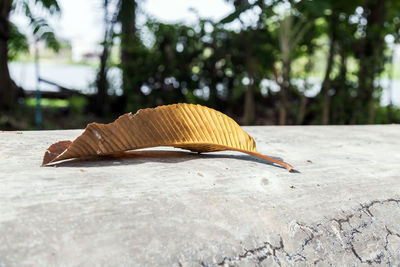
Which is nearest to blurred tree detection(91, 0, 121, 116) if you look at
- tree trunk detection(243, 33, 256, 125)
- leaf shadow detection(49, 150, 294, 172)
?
tree trunk detection(243, 33, 256, 125)

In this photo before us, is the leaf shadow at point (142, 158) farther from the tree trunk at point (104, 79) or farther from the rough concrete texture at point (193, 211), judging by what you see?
the tree trunk at point (104, 79)

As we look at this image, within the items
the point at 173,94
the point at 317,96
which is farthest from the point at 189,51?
the point at 317,96

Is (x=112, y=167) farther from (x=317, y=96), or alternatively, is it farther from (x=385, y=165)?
(x=317, y=96)

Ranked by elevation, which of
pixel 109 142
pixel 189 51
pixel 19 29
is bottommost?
pixel 109 142

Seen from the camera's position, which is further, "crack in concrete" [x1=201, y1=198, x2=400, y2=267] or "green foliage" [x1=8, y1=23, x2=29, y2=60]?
"green foliage" [x1=8, y1=23, x2=29, y2=60]

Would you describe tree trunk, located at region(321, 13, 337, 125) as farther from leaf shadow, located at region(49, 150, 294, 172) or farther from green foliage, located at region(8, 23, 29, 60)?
leaf shadow, located at region(49, 150, 294, 172)

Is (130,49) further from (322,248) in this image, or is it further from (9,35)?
(322,248)

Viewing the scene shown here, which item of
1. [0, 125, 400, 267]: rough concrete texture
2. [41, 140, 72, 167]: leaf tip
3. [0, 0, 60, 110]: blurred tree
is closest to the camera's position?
[0, 125, 400, 267]: rough concrete texture
